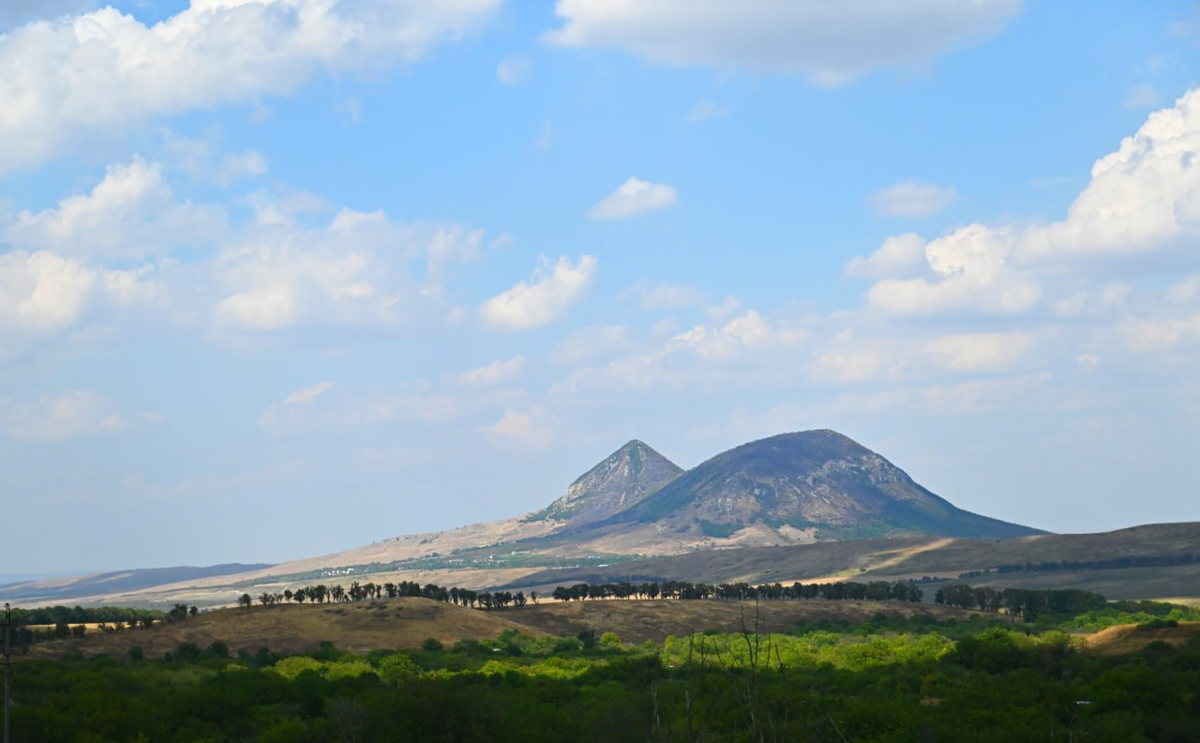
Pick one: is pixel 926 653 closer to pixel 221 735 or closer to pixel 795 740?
pixel 795 740

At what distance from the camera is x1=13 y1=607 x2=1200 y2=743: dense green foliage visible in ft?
230

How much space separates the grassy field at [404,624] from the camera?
470 feet

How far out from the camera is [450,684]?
80.9m

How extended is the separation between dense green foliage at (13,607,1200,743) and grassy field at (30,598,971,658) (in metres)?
16.4

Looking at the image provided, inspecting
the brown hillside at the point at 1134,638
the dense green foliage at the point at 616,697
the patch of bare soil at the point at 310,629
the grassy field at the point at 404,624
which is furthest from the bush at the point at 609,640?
the brown hillside at the point at 1134,638

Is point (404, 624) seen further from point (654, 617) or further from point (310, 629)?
point (654, 617)

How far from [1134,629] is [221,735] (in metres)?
86.3

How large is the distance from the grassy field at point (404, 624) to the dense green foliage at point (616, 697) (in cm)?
1636

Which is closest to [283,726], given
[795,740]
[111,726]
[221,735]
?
[221,735]

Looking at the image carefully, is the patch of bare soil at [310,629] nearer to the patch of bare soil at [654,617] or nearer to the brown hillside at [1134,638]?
the patch of bare soil at [654,617]

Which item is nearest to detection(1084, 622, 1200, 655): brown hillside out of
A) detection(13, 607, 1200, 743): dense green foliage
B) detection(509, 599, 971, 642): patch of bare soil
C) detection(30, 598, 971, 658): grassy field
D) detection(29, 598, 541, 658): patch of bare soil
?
detection(13, 607, 1200, 743): dense green foliage

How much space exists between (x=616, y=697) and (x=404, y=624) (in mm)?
74779

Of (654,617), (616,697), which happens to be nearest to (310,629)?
(654,617)

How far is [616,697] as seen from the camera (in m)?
86.9
